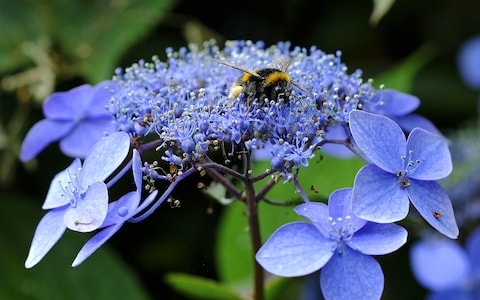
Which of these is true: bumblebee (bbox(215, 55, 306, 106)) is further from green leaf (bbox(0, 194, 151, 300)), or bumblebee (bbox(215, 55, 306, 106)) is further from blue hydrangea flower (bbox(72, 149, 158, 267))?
green leaf (bbox(0, 194, 151, 300))

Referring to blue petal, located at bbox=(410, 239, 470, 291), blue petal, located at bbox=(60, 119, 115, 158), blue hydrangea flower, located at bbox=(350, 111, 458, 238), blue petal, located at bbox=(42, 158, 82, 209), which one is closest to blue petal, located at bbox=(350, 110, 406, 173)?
blue hydrangea flower, located at bbox=(350, 111, 458, 238)

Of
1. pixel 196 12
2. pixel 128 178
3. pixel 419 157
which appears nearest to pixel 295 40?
pixel 196 12

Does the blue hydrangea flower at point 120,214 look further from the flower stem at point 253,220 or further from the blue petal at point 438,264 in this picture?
the blue petal at point 438,264

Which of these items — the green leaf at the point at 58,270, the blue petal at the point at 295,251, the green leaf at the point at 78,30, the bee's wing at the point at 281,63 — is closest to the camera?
the blue petal at the point at 295,251

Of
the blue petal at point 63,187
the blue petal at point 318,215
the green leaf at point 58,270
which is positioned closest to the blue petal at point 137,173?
the blue petal at point 63,187

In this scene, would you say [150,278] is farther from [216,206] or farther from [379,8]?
[379,8]

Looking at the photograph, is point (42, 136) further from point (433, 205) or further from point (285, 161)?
point (433, 205)

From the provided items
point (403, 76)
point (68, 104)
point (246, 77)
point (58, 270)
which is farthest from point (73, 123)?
point (403, 76)
